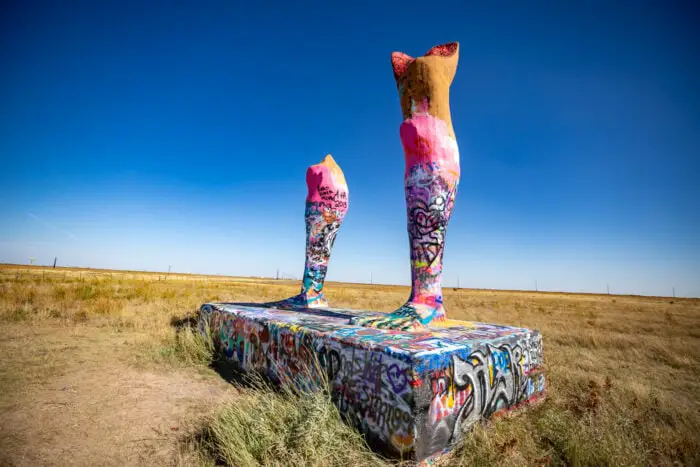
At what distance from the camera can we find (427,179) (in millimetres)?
3096

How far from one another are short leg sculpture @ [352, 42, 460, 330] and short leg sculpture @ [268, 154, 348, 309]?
2.32 meters

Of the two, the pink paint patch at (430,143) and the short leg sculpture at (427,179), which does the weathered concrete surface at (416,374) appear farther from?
the pink paint patch at (430,143)

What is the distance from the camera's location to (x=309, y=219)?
559cm

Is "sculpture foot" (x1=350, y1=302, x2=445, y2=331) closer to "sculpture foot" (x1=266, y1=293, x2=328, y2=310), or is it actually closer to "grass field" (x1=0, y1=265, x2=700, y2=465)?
"grass field" (x1=0, y1=265, x2=700, y2=465)

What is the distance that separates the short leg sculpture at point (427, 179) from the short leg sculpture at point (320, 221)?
7.61 feet

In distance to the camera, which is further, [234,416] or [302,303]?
[302,303]

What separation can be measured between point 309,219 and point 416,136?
9.36 ft

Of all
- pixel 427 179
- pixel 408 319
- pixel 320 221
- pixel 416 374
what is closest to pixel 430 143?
pixel 427 179

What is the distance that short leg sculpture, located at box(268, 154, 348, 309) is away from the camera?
5.45 meters

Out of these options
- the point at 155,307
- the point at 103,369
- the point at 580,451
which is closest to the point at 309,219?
the point at 103,369

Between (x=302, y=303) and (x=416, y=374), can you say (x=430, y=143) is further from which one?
(x=302, y=303)

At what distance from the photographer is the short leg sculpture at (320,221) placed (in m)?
5.45

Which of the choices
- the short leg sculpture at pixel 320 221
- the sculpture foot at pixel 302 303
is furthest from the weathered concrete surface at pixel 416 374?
the short leg sculpture at pixel 320 221

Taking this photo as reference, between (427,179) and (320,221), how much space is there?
8.81ft
